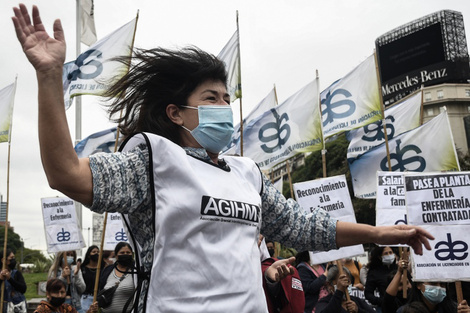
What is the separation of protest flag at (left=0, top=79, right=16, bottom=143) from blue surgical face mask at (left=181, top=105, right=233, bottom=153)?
32.8 ft

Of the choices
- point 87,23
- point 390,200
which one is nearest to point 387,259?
point 390,200

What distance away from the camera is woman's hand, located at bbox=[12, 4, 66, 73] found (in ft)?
6.31

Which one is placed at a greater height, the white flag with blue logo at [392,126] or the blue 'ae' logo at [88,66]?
the blue 'ae' logo at [88,66]

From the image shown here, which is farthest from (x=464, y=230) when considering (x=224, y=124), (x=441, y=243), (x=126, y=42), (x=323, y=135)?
(x=126, y=42)

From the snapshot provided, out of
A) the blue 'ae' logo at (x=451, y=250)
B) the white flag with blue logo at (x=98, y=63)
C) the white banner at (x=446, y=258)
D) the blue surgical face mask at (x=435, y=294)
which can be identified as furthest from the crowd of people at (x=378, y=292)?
the white flag with blue logo at (x=98, y=63)

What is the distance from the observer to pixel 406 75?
69.2 m

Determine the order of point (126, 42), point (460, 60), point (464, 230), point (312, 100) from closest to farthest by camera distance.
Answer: point (464, 230)
point (126, 42)
point (312, 100)
point (460, 60)

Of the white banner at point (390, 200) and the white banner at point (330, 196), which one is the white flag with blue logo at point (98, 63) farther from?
the white banner at point (390, 200)

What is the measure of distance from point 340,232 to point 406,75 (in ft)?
229

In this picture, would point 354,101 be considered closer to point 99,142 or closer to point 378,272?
point 378,272

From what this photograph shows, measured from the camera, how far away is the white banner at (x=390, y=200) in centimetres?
775

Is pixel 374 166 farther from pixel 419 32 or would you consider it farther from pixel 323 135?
pixel 419 32

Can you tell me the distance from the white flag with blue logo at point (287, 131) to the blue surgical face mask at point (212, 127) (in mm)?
8442

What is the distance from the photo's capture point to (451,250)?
20.1ft
